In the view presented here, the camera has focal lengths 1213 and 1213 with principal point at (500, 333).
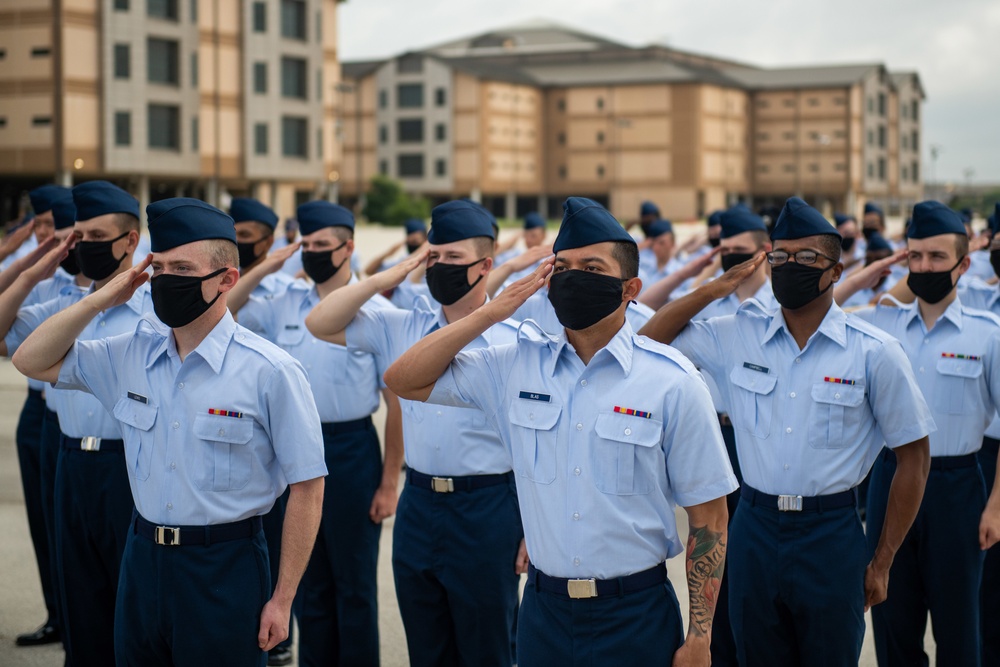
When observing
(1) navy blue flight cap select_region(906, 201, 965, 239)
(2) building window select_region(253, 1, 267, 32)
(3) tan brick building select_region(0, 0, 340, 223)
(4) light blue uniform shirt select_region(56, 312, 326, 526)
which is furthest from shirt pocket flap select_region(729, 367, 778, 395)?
(2) building window select_region(253, 1, 267, 32)

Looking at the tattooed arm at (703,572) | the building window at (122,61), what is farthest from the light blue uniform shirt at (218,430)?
the building window at (122,61)

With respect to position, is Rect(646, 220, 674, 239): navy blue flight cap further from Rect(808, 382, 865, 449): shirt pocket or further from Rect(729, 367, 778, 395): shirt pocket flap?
Rect(808, 382, 865, 449): shirt pocket

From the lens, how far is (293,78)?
6084cm

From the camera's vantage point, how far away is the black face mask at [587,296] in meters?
3.98

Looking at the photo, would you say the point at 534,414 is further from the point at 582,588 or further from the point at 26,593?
the point at 26,593

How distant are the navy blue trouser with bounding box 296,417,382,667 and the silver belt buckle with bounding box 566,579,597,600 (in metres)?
2.88

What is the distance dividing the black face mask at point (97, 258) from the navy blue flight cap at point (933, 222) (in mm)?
4000

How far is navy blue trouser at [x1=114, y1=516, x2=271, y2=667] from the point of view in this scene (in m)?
4.27

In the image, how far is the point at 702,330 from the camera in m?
5.39

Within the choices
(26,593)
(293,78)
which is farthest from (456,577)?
(293,78)

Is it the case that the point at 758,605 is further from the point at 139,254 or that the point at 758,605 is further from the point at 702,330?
the point at 139,254

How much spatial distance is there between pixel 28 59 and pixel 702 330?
5209cm

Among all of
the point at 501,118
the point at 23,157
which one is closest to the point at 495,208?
the point at 501,118

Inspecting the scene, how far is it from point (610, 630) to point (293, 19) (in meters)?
60.0
